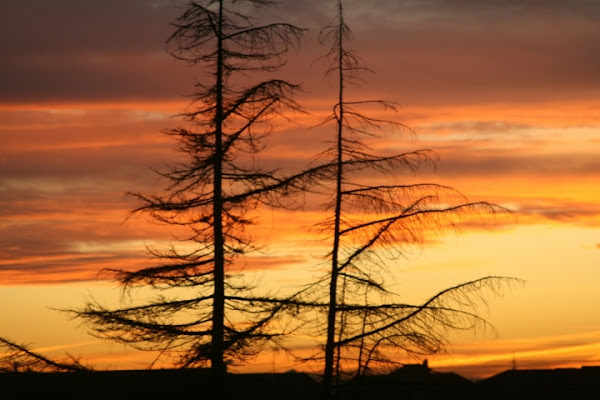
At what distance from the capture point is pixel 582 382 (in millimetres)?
38719

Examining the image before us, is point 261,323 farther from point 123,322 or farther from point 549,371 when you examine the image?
point 549,371

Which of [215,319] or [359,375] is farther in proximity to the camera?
[215,319]

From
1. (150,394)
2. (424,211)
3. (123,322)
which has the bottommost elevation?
(150,394)

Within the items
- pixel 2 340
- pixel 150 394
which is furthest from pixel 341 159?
pixel 2 340

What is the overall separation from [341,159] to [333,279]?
2818 mm

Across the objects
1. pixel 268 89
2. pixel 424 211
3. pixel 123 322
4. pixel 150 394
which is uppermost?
pixel 268 89

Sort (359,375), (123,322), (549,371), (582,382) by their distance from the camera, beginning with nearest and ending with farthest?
(359,375)
(123,322)
(582,382)
(549,371)

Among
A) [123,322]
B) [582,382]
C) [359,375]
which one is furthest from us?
[582,382]

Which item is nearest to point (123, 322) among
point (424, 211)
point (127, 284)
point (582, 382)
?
point (127, 284)

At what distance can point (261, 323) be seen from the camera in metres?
25.0

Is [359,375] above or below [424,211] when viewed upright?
below

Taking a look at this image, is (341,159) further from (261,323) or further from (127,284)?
(127,284)

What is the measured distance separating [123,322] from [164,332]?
3.35 feet

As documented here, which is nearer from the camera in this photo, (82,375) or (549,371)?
(82,375)
